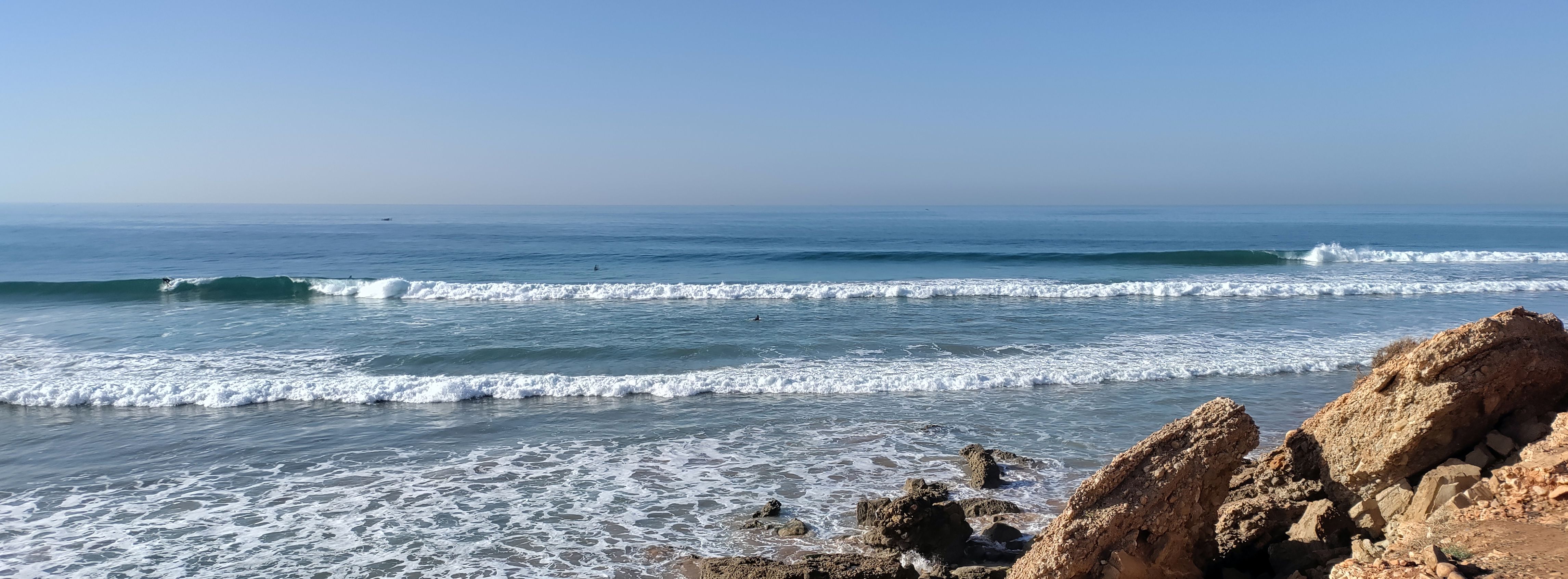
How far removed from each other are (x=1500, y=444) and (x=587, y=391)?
1051 centimetres

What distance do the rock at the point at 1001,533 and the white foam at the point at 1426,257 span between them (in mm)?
37475

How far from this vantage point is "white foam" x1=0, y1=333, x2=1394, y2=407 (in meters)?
12.4

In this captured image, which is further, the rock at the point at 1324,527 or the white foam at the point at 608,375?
the white foam at the point at 608,375

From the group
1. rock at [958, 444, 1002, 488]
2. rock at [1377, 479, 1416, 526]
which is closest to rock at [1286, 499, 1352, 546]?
rock at [1377, 479, 1416, 526]

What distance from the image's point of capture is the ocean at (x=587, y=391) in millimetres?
7191

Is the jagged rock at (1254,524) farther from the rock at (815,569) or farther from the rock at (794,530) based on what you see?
the rock at (794,530)

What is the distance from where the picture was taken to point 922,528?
591 centimetres

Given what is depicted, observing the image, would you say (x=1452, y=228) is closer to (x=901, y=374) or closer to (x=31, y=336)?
(x=901, y=374)

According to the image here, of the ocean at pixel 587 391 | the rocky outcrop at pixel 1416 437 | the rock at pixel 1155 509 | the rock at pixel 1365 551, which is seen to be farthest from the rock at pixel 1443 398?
the ocean at pixel 587 391

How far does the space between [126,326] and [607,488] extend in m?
17.3

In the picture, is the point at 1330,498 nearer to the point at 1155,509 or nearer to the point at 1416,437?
the point at 1416,437

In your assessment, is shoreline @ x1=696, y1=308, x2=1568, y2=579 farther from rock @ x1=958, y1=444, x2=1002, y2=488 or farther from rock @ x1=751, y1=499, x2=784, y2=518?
rock @ x1=958, y1=444, x2=1002, y2=488

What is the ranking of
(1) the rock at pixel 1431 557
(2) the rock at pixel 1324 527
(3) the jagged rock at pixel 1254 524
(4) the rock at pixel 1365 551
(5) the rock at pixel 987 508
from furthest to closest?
(5) the rock at pixel 987 508 → (3) the jagged rock at pixel 1254 524 → (2) the rock at pixel 1324 527 → (4) the rock at pixel 1365 551 → (1) the rock at pixel 1431 557

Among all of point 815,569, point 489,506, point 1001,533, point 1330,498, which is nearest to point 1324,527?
point 1330,498
